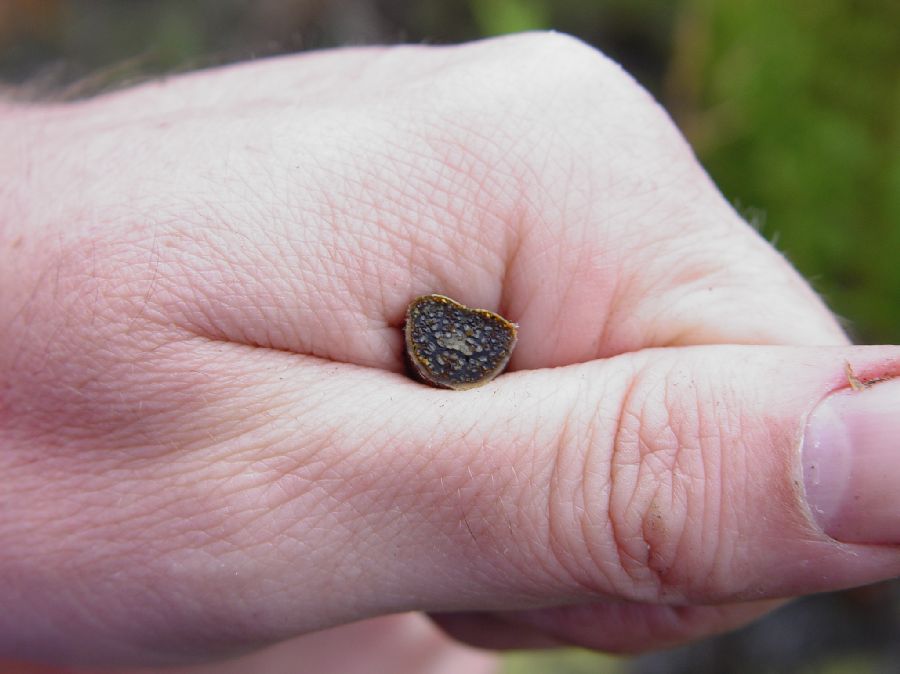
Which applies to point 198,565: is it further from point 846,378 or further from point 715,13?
point 715,13

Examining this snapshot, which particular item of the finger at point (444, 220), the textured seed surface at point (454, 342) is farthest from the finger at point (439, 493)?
the finger at point (444, 220)

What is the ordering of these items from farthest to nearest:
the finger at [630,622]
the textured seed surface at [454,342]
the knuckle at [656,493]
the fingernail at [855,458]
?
1. the finger at [630,622]
2. the textured seed surface at [454,342]
3. the knuckle at [656,493]
4. the fingernail at [855,458]

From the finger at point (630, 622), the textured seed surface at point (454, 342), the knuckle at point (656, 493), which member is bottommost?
the finger at point (630, 622)

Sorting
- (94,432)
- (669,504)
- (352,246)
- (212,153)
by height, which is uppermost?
(212,153)

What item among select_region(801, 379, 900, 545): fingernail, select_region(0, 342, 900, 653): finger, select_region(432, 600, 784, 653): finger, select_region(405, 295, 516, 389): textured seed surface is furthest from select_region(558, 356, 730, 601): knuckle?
select_region(432, 600, 784, 653): finger

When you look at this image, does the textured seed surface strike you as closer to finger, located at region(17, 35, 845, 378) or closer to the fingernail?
finger, located at region(17, 35, 845, 378)

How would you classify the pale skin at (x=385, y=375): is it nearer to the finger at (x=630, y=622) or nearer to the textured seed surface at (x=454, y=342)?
the textured seed surface at (x=454, y=342)

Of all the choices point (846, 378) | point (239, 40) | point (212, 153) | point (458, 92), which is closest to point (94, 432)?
point (212, 153)
